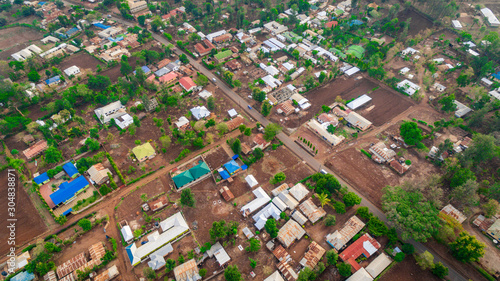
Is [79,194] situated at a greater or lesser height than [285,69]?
lesser

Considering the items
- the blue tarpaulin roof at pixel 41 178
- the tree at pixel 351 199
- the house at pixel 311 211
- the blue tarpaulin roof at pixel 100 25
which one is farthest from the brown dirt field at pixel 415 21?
the blue tarpaulin roof at pixel 41 178

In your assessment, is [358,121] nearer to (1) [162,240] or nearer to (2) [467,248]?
(2) [467,248]

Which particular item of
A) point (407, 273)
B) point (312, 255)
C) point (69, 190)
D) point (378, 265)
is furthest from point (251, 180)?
point (69, 190)

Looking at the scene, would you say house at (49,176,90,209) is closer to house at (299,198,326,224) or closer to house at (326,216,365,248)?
house at (299,198,326,224)

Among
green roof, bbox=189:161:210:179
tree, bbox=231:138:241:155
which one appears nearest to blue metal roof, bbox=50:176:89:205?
green roof, bbox=189:161:210:179

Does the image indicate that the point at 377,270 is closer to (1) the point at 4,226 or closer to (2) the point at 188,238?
(2) the point at 188,238

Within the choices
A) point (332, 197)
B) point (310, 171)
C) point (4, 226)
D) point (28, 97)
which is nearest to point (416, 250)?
point (332, 197)
